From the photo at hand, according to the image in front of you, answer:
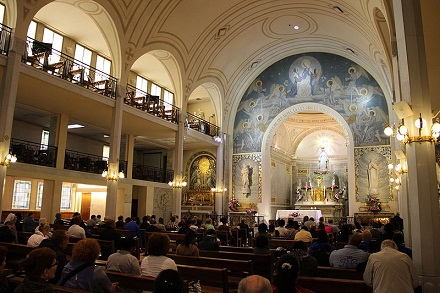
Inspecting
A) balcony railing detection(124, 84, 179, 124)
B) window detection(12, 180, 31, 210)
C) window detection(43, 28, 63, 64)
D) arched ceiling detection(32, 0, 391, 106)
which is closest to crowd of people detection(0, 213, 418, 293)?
balcony railing detection(124, 84, 179, 124)

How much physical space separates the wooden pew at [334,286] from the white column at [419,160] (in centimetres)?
173

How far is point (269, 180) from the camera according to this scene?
2291 centimetres

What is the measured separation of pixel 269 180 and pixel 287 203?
414cm

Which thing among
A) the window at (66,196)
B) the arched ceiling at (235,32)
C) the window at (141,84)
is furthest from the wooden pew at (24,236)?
the window at (66,196)

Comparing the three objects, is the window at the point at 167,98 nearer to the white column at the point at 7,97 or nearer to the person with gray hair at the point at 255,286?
the white column at the point at 7,97

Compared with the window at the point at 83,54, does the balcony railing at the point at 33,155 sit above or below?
below

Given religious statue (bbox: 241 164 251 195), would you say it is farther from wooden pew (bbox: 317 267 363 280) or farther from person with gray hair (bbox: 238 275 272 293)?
person with gray hair (bbox: 238 275 272 293)

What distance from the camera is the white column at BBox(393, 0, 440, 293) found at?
564cm

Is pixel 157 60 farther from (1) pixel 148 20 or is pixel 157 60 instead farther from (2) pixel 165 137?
(2) pixel 165 137

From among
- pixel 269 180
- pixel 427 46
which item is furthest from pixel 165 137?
pixel 427 46

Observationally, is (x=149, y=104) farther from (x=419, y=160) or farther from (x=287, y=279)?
(x=287, y=279)

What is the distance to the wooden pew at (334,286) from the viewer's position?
4.41m

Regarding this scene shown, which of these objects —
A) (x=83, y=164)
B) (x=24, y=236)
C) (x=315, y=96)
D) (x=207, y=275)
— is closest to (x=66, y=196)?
(x=83, y=164)

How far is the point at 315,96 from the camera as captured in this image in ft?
72.6
